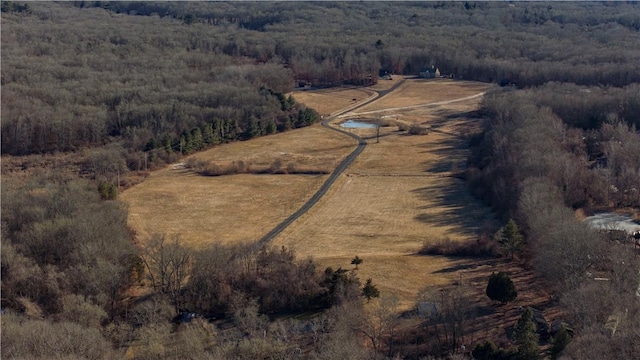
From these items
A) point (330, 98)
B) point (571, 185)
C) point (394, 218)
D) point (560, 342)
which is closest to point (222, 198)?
point (394, 218)

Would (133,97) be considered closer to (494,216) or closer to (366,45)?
(494,216)

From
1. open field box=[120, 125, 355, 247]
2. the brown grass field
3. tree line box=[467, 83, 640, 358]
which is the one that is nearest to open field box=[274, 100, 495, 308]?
the brown grass field

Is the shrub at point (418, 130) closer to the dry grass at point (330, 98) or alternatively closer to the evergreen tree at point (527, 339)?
the dry grass at point (330, 98)

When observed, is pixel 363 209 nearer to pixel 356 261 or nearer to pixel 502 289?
pixel 356 261

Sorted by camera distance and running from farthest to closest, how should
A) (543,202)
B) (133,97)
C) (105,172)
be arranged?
1. (133,97)
2. (105,172)
3. (543,202)

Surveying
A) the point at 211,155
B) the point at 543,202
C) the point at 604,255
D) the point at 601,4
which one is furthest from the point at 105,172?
the point at 601,4

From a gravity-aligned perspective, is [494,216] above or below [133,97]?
below

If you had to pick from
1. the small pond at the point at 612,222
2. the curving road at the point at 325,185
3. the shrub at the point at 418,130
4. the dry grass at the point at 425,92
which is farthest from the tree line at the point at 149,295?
the dry grass at the point at 425,92

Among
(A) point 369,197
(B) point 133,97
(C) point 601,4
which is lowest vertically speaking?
(A) point 369,197
